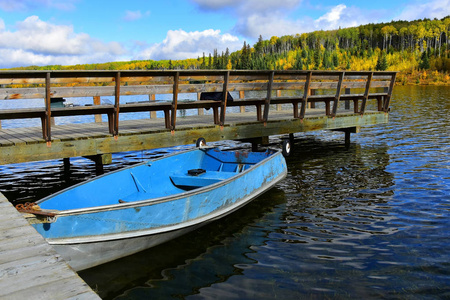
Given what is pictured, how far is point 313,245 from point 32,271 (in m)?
4.95

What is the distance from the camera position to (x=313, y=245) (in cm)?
727

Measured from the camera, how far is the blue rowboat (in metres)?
5.54

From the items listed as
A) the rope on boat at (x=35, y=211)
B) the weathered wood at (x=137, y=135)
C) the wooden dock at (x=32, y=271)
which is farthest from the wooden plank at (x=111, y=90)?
the wooden dock at (x=32, y=271)

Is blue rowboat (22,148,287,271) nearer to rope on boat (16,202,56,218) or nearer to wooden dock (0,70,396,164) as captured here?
rope on boat (16,202,56,218)

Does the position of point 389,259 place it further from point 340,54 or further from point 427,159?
point 340,54

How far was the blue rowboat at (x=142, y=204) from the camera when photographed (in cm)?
554

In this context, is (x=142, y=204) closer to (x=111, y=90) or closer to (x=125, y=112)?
(x=111, y=90)

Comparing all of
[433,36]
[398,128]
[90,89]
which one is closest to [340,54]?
[433,36]

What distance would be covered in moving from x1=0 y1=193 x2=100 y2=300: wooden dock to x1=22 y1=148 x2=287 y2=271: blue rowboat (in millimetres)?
822

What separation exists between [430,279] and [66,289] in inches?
202

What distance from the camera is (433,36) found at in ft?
576

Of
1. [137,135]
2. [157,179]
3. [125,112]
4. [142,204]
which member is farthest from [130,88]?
[142,204]

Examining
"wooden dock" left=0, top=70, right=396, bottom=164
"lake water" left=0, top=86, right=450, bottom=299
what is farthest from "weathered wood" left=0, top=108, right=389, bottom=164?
"lake water" left=0, top=86, right=450, bottom=299

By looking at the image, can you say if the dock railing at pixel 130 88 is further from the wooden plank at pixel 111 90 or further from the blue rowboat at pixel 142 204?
the blue rowboat at pixel 142 204
